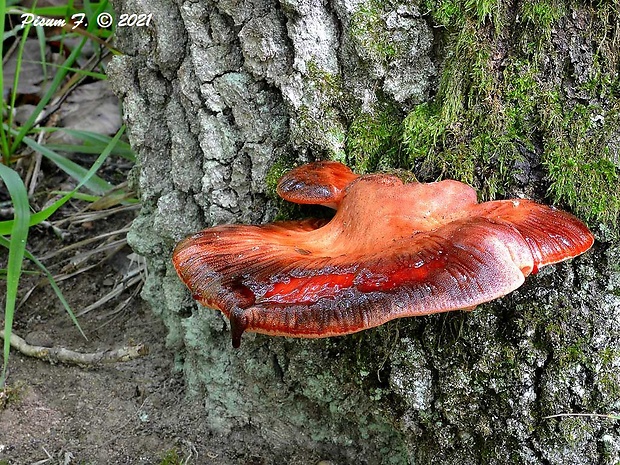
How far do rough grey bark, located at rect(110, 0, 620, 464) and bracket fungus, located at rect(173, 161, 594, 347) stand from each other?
0.34m

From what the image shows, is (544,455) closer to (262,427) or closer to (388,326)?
(388,326)

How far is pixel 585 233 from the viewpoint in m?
2.13

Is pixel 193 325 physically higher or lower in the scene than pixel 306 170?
lower

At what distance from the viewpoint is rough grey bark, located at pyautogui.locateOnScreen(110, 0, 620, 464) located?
235cm

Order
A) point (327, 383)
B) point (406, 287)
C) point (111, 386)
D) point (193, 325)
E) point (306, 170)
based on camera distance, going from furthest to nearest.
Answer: point (111, 386), point (193, 325), point (327, 383), point (306, 170), point (406, 287)

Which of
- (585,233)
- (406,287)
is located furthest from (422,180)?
(406,287)

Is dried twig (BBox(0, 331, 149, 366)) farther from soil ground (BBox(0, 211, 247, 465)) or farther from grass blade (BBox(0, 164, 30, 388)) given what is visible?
grass blade (BBox(0, 164, 30, 388))

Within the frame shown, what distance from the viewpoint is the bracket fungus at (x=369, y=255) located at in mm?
1805

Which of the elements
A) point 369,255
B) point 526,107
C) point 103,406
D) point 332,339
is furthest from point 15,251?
point 526,107

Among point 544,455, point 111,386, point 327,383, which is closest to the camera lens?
point 544,455

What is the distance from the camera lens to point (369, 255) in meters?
2.03

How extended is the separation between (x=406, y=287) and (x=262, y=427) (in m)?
1.68

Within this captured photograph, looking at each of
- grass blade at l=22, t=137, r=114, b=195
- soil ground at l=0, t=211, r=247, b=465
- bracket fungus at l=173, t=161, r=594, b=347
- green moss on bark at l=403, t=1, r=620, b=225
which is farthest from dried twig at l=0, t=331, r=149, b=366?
green moss on bark at l=403, t=1, r=620, b=225

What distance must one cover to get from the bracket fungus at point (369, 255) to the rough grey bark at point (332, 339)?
13.3 inches
